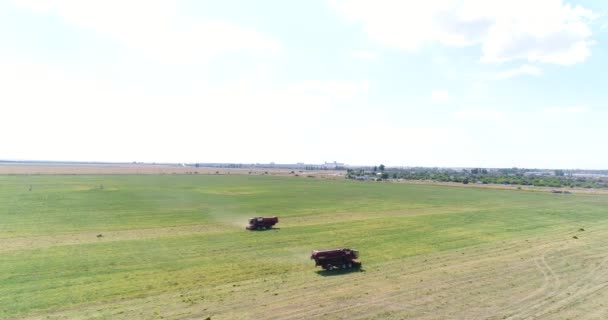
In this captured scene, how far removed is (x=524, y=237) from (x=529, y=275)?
16.4m

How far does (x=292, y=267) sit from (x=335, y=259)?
334 cm

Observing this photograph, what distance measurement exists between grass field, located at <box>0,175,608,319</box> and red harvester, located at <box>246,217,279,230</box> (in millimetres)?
1195

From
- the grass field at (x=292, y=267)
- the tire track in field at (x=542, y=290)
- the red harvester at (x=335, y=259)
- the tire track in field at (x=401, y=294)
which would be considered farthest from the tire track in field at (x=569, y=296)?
the red harvester at (x=335, y=259)

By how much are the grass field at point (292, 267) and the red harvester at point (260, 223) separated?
3.92 ft

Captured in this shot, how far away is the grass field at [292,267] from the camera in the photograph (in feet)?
71.5

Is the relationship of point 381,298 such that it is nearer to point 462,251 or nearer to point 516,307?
point 516,307

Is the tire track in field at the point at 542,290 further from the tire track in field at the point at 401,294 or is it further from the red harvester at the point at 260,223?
the red harvester at the point at 260,223

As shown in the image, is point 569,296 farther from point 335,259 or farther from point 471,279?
point 335,259

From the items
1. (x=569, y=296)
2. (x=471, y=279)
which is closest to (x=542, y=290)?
(x=569, y=296)

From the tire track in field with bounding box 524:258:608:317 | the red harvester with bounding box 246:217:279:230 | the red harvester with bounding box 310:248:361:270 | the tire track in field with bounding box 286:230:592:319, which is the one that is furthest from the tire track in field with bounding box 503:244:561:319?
the red harvester with bounding box 246:217:279:230

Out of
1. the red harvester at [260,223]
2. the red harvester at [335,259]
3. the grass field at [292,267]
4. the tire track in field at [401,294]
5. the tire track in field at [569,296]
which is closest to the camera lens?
the tire track in field at [401,294]

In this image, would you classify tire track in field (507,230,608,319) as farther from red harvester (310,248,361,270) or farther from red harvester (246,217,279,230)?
red harvester (246,217,279,230)

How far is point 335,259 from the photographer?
29.3 m

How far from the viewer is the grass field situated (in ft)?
71.5
